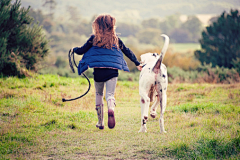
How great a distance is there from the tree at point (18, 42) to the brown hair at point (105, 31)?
8255mm

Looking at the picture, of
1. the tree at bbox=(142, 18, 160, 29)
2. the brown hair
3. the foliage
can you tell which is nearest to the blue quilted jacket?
the brown hair

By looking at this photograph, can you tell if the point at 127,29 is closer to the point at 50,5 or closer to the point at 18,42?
the point at 50,5

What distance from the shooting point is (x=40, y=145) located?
4.94 m

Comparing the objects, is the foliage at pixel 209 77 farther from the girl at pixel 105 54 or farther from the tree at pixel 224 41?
the girl at pixel 105 54

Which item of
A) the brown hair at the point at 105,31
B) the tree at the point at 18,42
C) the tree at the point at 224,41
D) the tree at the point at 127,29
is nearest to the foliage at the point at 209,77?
the tree at the point at 224,41

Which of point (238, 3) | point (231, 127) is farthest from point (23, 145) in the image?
point (238, 3)

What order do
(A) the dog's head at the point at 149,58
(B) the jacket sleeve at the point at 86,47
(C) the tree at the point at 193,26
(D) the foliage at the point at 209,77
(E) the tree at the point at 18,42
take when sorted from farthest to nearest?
1. (C) the tree at the point at 193,26
2. (D) the foliage at the point at 209,77
3. (E) the tree at the point at 18,42
4. (A) the dog's head at the point at 149,58
5. (B) the jacket sleeve at the point at 86,47

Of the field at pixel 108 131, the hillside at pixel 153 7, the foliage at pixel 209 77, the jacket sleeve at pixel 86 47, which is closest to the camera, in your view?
the field at pixel 108 131

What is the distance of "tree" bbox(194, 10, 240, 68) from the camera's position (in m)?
25.2

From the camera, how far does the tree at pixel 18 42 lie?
12.6 meters

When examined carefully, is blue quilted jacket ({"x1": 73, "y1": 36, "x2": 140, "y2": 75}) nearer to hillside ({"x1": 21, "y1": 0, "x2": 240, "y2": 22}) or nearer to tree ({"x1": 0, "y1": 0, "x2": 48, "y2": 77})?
tree ({"x1": 0, "y1": 0, "x2": 48, "y2": 77})

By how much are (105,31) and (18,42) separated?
9436 mm

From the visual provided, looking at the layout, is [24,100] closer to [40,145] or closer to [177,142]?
[40,145]

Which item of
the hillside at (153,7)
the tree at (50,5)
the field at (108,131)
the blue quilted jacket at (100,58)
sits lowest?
the field at (108,131)
